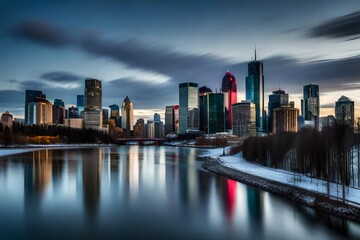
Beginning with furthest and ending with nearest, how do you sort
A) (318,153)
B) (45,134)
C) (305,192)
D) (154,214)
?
1. (45,134)
2. (318,153)
3. (305,192)
4. (154,214)

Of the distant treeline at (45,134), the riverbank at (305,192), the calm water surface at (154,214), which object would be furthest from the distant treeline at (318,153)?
the distant treeline at (45,134)

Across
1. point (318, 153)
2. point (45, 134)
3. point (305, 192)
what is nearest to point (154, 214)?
point (305, 192)

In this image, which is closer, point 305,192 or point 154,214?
point 154,214

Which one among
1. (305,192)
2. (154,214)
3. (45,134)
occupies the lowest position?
(154,214)

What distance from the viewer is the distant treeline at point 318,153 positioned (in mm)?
A: 24102

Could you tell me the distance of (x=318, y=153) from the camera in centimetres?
3212

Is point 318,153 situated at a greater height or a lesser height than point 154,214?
greater

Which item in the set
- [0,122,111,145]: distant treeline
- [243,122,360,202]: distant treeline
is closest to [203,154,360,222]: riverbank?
[243,122,360,202]: distant treeline

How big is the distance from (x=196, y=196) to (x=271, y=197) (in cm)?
633

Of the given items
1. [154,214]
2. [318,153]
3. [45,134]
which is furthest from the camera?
[45,134]

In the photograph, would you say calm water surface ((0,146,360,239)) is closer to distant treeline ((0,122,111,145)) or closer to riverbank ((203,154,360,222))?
riverbank ((203,154,360,222))

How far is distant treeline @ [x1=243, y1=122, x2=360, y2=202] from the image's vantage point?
24.1 metres

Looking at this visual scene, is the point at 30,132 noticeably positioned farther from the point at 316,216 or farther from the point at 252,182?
the point at 316,216

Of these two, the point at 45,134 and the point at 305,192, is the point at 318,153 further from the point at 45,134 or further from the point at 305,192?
the point at 45,134
